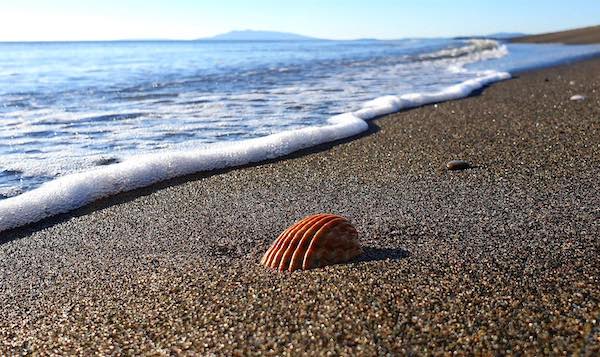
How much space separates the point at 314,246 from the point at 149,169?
269 cm

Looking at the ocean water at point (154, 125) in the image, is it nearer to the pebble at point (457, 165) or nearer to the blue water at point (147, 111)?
the blue water at point (147, 111)

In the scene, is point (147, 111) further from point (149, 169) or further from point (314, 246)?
point (314, 246)

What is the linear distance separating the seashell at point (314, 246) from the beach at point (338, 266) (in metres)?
0.07

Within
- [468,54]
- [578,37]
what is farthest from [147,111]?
[578,37]

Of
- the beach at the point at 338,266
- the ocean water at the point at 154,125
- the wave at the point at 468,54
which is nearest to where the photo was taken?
the beach at the point at 338,266

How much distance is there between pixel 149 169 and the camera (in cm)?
520

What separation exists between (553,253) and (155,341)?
2.05 meters

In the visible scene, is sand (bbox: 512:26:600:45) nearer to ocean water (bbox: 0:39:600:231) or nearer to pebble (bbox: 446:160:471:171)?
ocean water (bbox: 0:39:600:231)

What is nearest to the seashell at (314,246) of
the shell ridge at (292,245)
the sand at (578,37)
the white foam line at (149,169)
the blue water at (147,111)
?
the shell ridge at (292,245)

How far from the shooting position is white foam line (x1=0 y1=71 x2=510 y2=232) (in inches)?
168

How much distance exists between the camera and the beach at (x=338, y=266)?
2.31 m

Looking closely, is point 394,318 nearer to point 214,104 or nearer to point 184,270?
point 184,270

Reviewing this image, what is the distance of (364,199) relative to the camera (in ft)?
14.1

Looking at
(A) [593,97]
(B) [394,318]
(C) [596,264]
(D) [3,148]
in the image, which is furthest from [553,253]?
(A) [593,97]
